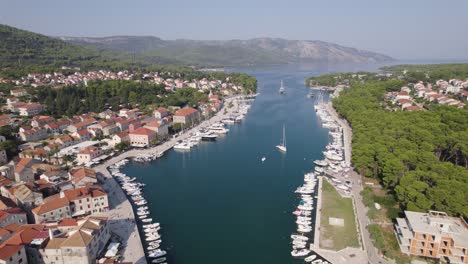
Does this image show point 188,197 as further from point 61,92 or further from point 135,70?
point 135,70

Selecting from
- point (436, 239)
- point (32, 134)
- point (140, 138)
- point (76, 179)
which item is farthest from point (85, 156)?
point (436, 239)

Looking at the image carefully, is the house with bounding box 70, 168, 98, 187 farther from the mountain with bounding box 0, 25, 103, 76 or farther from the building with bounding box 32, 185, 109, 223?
the mountain with bounding box 0, 25, 103, 76

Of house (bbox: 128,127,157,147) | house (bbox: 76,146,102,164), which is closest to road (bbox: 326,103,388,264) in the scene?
house (bbox: 128,127,157,147)

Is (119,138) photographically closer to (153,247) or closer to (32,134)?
(32,134)

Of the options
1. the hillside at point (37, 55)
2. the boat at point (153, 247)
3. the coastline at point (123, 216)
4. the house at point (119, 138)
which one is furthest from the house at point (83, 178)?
the hillside at point (37, 55)

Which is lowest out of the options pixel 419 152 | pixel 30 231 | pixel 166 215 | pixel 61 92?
pixel 166 215

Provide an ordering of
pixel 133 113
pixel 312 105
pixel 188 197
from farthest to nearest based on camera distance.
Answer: pixel 312 105
pixel 133 113
pixel 188 197

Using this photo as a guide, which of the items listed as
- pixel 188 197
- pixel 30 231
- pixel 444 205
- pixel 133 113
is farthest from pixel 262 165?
pixel 133 113
